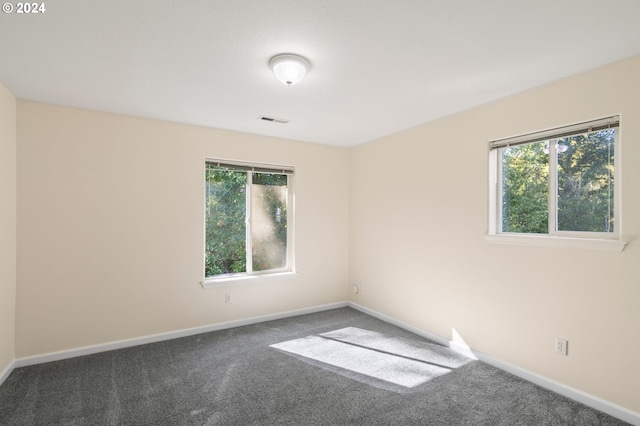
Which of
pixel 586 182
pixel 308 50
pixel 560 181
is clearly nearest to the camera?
pixel 308 50

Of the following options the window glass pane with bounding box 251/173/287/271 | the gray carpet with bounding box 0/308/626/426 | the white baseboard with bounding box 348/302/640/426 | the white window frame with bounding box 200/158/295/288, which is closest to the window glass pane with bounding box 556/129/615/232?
the white baseboard with bounding box 348/302/640/426

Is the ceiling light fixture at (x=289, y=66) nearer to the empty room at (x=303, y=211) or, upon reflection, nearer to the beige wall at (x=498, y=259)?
the empty room at (x=303, y=211)

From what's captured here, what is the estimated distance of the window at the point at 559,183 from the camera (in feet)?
7.75

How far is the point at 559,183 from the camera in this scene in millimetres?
2666

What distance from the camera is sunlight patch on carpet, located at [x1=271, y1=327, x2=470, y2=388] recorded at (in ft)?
9.14

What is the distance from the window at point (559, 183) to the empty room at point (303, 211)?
0.06 ft

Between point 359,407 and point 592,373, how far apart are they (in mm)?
1708

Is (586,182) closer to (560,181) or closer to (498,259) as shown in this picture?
(560,181)

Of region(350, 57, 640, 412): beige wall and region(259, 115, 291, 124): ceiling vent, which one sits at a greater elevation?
region(259, 115, 291, 124): ceiling vent

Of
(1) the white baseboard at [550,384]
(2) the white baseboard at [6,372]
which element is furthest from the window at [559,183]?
(2) the white baseboard at [6,372]

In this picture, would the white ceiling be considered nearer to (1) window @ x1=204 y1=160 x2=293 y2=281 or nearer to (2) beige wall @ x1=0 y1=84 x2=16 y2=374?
(2) beige wall @ x1=0 y1=84 x2=16 y2=374

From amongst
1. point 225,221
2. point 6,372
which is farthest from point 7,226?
point 225,221

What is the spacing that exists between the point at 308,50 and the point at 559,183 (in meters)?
2.29

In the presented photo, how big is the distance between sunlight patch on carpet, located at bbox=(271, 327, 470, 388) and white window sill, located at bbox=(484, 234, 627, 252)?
47.1 inches
